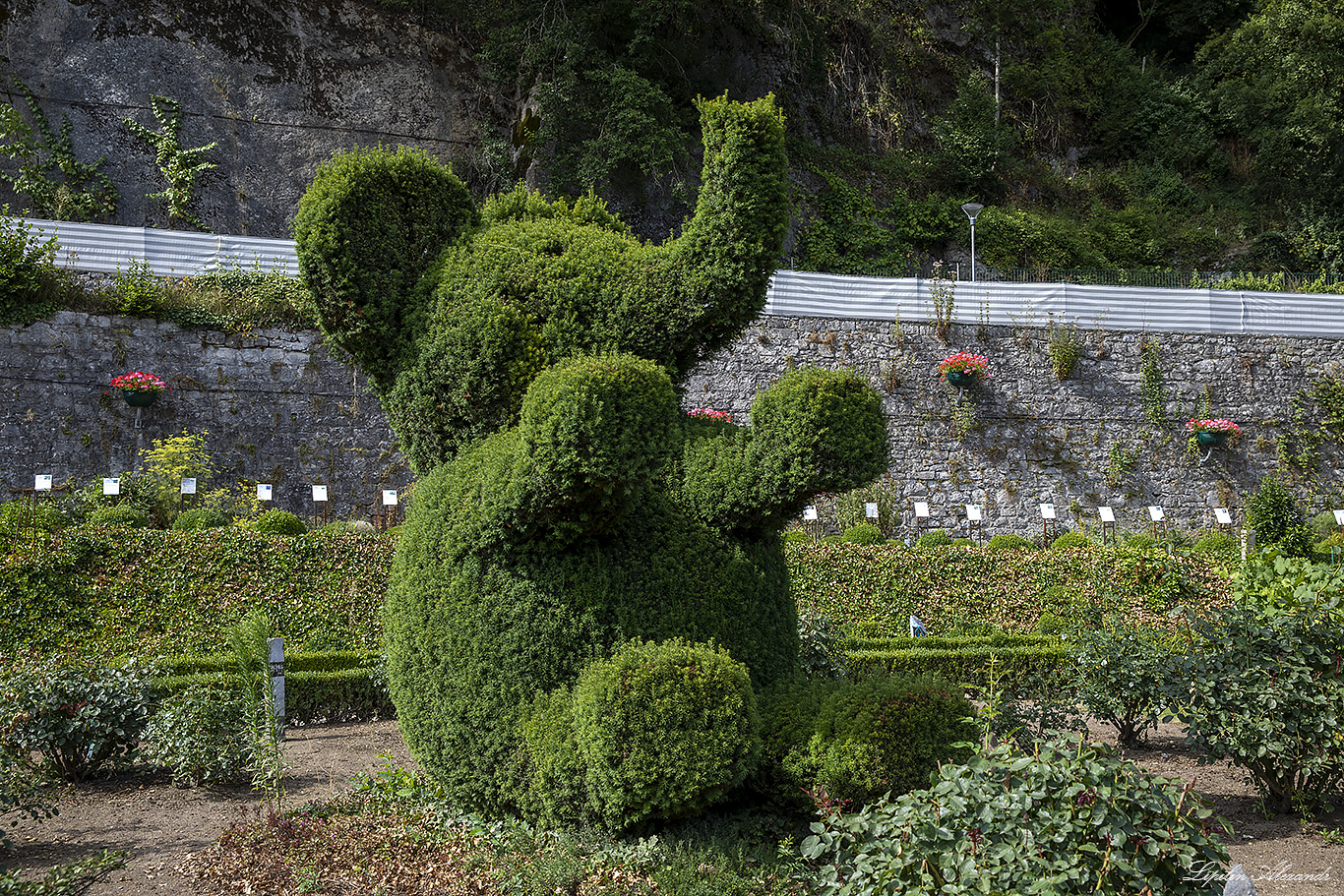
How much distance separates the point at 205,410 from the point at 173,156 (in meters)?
7.00

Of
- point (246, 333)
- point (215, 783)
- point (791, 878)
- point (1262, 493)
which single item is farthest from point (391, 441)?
point (1262, 493)

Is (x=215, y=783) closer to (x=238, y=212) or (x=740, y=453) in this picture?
(x=740, y=453)

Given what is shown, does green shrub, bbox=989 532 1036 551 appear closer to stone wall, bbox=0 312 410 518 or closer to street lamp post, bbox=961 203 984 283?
street lamp post, bbox=961 203 984 283

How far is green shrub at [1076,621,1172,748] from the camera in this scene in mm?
6075

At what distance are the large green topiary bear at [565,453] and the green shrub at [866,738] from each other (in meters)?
0.36

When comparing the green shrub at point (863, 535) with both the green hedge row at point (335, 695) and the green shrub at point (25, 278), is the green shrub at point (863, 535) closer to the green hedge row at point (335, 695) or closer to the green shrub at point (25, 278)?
the green hedge row at point (335, 695)

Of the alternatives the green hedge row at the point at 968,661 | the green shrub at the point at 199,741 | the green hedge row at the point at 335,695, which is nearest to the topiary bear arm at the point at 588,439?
the green shrub at the point at 199,741

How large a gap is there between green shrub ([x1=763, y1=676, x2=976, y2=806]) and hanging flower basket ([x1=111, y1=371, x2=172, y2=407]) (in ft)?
34.4

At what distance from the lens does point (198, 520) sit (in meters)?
9.89

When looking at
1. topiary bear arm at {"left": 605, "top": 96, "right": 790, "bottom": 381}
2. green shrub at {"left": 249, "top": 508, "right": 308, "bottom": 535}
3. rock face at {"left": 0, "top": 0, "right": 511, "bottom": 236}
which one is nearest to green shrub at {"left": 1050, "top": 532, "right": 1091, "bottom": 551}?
green shrub at {"left": 249, "top": 508, "right": 308, "bottom": 535}

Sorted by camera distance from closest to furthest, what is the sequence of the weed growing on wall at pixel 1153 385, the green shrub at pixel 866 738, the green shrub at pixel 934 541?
the green shrub at pixel 866 738 < the green shrub at pixel 934 541 < the weed growing on wall at pixel 1153 385

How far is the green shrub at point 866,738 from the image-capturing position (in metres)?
3.66

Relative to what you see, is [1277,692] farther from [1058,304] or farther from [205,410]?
[205,410]

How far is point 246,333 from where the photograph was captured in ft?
42.1
